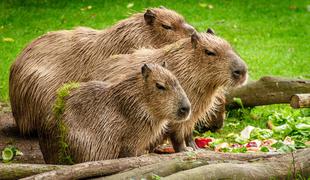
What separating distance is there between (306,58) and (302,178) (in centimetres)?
757

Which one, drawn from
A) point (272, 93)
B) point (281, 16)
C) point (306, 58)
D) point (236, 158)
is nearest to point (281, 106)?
point (272, 93)

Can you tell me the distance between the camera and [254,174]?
556cm

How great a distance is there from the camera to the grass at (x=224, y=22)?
13.0 metres

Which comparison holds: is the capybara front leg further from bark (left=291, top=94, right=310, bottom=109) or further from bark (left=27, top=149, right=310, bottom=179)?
bark (left=27, top=149, right=310, bottom=179)

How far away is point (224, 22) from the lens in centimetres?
1525

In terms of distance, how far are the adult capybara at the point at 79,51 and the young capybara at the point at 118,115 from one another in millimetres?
1264

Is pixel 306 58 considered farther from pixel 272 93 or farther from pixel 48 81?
pixel 48 81

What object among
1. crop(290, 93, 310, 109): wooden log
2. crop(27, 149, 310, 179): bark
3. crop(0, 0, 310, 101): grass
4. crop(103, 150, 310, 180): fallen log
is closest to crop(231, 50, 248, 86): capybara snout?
crop(290, 93, 310, 109): wooden log

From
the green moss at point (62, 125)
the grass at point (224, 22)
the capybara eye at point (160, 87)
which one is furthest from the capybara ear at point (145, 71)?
the grass at point (224, 22)

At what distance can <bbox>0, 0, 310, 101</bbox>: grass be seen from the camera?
1298 centimetres

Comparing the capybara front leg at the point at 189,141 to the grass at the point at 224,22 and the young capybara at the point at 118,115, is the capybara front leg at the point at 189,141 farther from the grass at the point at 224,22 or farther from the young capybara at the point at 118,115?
the grass at the point at 224,22

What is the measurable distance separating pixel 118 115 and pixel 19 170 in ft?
3.51

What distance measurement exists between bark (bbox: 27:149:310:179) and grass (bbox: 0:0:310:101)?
6244 millimetres

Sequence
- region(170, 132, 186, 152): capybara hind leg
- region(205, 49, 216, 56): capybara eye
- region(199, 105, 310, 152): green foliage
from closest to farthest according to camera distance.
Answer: region(205, 49, 216, 56): capybara eye → region(170, 132, 186, 152): capybara hind leg → region(199, 105, 310, 152): green foliage
